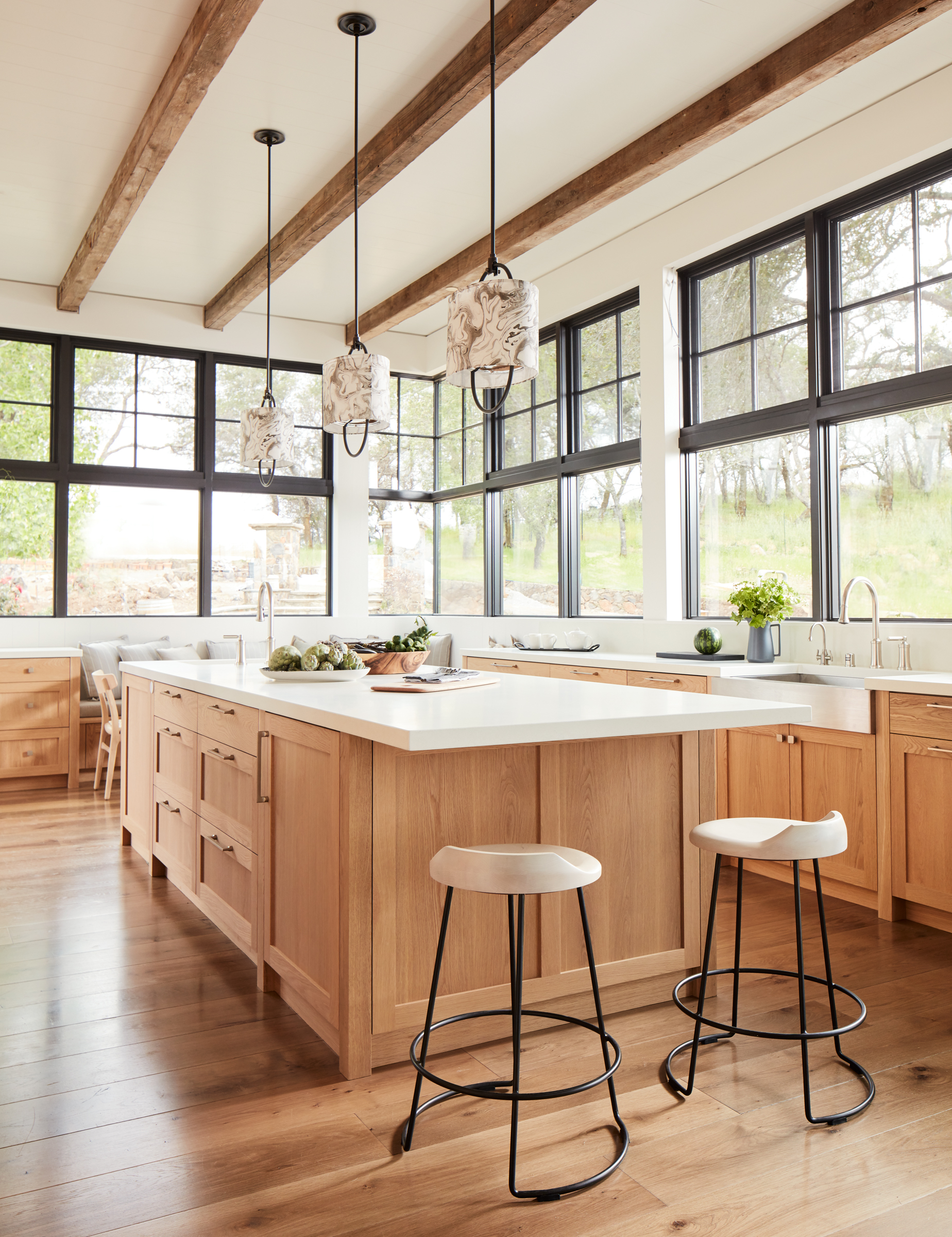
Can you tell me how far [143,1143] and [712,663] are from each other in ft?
9.90

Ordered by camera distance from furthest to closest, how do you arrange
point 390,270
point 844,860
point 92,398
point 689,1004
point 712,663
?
point 92,398
point 390,270
point 712,663
point 844,860
point 689,1004

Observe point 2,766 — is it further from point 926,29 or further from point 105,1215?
point 926,29

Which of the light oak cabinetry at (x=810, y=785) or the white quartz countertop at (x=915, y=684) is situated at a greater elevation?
the white quartz countertop at (x=915, y=684)

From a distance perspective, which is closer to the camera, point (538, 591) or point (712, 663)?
point (712, 663)

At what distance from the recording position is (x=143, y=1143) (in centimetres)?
188

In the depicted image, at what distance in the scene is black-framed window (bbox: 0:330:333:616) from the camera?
258 inches

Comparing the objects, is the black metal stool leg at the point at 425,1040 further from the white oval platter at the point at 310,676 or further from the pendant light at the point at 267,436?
the pendant light at the point at 267,436

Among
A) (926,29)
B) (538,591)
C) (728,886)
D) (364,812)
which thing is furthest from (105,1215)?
(538,591)

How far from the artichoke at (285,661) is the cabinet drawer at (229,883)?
552mm

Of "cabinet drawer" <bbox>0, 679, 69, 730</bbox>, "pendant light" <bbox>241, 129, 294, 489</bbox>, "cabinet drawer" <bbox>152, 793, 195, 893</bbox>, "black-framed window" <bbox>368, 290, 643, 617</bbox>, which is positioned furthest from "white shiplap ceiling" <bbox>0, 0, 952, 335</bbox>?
"cabinet drawer" <bbox>152, 793, 195, 893</bbox>

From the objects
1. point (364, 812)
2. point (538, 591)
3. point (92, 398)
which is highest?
point (92, 398)

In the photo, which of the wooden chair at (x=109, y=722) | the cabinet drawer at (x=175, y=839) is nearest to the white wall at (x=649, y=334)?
the wooden chair at (x=109, y=722)

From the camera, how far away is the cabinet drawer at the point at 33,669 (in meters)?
5.78

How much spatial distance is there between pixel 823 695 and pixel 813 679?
646mm
